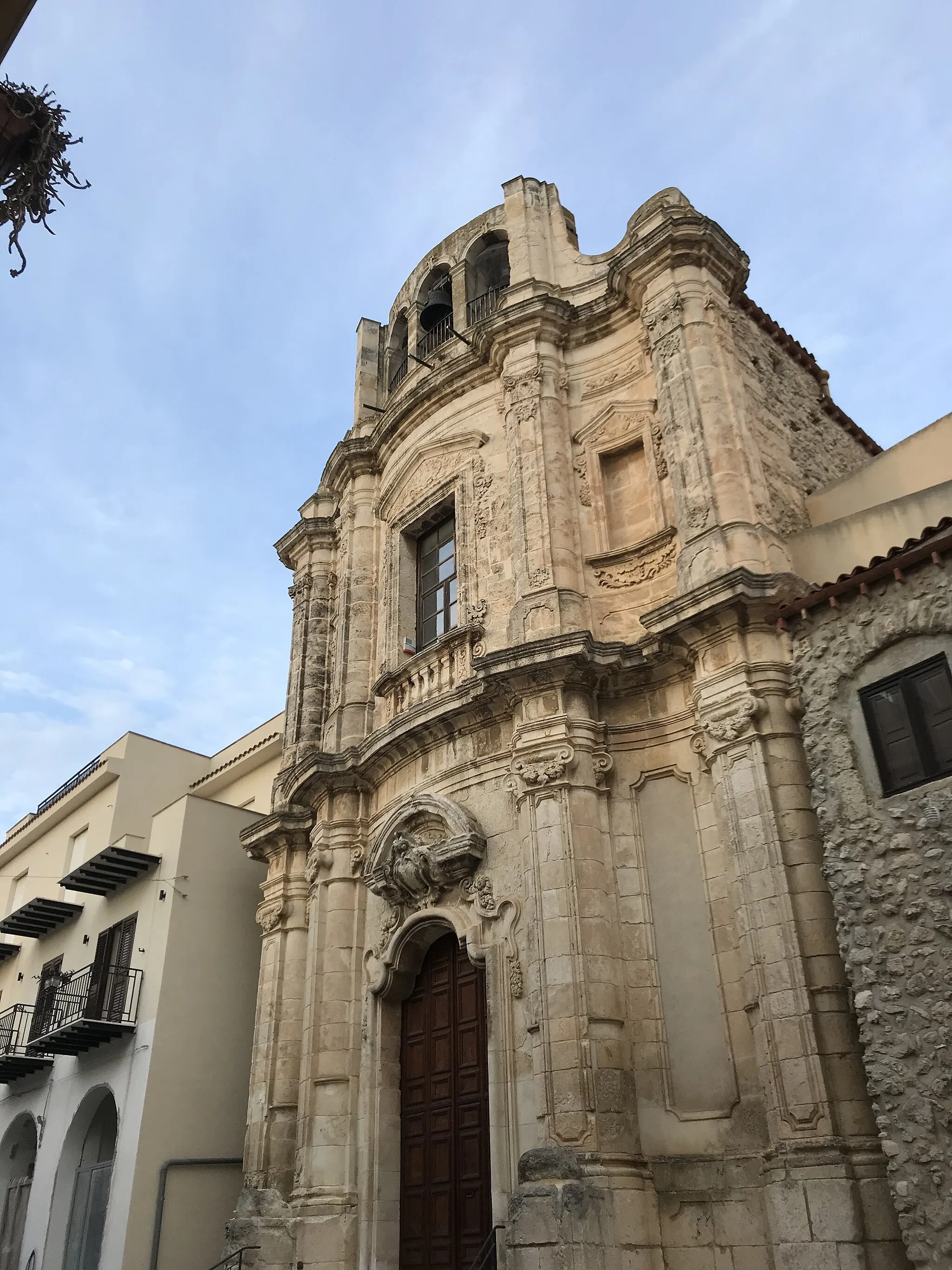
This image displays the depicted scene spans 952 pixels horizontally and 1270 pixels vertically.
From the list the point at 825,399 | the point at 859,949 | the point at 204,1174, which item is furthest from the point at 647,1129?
the point at 825,399

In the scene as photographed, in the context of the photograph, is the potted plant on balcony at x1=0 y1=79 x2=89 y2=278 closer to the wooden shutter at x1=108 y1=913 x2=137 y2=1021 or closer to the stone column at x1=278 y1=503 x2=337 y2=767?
the stone column at x1=278 y1=503 x2=337 y2=767

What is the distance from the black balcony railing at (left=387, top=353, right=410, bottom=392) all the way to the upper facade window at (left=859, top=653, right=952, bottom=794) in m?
11.1

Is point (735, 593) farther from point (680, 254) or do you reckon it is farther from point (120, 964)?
point (120, 964)

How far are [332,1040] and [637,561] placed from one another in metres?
6.73

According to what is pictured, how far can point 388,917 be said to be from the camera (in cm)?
1298

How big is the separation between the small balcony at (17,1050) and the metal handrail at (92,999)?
368mm

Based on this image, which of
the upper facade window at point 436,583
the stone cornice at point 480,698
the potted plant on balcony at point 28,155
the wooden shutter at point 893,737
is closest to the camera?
the potted plant on balcony at point 28,155

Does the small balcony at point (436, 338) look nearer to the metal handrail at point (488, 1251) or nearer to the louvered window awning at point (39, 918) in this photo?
the louvered window awning at point (39, 918)

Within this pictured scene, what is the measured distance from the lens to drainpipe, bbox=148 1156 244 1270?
14.8 meters

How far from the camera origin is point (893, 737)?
9055 millimetres

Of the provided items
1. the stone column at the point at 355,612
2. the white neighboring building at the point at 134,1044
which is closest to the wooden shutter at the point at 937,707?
the stone column at the point at 355,612

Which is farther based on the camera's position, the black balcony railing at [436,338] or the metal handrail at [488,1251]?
the black balcony railing at [436,338]

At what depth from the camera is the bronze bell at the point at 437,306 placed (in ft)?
58.9

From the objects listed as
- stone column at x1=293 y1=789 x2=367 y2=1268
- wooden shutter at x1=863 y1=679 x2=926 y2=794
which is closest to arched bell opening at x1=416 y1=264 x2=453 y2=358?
stone column at x1=293 y1=789 x2=367 y2=1268
